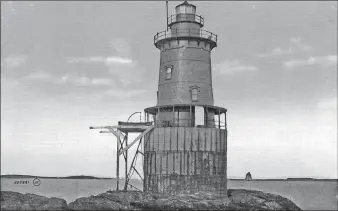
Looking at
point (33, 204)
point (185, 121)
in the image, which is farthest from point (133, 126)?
point (33, 204)

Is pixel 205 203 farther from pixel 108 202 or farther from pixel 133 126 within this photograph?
pixel 133 126

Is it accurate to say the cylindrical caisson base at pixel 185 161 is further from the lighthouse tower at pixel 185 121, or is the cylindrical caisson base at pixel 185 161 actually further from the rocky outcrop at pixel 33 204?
the rocky outcrop at pixel 33 204

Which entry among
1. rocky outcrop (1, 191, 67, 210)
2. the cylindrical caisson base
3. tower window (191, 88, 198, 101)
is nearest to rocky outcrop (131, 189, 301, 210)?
the cylindrical caisson base

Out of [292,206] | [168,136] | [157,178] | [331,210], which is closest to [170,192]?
[157,178]

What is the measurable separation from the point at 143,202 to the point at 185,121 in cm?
835

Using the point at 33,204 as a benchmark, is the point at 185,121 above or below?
above

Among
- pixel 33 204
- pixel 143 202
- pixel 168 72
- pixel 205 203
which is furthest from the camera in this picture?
pixel 168 72

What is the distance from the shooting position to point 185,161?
4178cm

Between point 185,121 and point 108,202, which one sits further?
point 185,121

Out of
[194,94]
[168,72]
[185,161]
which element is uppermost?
[168,72]

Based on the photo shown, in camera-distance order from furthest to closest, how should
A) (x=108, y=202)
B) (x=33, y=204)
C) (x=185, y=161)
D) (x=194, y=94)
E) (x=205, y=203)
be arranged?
1. (x=194, y=94)
2. (x=185, y=161)
3. (x=205, y=203)
4. (x=33, y=204)
5. (x=108, y=202)

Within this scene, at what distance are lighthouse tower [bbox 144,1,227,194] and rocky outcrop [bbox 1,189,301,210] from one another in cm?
142

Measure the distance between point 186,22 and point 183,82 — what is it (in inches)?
211

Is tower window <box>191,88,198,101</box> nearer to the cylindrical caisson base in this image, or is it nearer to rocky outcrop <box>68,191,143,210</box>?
the cylindrical caisson base
